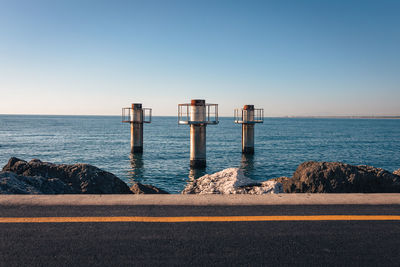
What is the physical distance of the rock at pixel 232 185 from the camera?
651cm

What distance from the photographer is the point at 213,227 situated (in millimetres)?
3910

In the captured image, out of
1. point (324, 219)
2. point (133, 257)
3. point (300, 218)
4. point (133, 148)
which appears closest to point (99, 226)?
point (133, 257)

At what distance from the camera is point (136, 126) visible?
29.3m

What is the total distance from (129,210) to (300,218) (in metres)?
2.67

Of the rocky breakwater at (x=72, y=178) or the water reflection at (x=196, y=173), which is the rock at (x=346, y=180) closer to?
the rocky breakwater at (x=72, y=178)

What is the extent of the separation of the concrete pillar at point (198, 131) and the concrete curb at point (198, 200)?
1434cm

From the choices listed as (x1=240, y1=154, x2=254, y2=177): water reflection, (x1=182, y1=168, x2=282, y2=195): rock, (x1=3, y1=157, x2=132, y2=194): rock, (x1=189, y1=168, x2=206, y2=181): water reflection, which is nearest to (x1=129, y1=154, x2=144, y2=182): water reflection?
(x1=189, y1=168, x2=206, y2=181): water reflection

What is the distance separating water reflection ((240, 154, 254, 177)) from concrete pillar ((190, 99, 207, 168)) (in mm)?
3538

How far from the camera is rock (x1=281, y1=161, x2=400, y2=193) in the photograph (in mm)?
6922

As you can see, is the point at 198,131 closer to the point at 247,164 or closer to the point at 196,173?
the point at 196,173

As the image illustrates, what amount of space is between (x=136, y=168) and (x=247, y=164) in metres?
9.58

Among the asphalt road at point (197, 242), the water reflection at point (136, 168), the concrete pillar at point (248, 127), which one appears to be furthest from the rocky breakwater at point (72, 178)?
the concrete pillar at point (248, 127)

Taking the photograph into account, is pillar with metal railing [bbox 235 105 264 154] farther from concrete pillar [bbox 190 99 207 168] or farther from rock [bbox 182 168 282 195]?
rock [bbox 182 168 282 195]

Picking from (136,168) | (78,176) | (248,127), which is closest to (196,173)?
(136,168)
